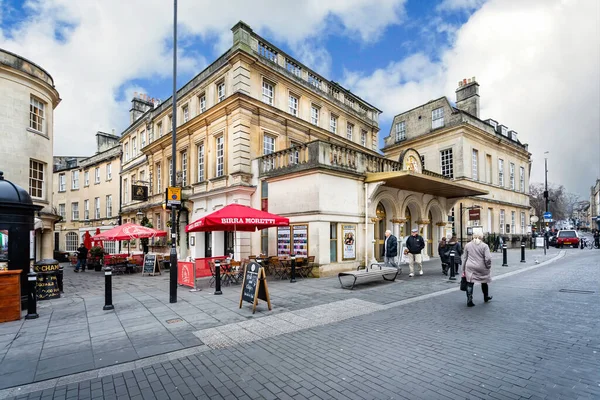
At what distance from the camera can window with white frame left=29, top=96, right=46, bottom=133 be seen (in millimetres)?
16225

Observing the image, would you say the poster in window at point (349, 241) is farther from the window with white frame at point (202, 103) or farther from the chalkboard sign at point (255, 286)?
the window with white frame at point (202, 103)

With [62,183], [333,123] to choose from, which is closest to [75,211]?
[62,183]

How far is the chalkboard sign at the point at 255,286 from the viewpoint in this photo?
7340 mm

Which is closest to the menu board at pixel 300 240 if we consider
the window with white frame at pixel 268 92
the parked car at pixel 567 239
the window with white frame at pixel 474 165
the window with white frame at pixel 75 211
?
the window with white frame at pixel 268 92

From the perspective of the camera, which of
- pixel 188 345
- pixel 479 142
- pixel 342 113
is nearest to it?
pixel 188 345

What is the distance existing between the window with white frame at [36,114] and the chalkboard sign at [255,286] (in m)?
16.1

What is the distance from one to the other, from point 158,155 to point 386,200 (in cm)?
1737


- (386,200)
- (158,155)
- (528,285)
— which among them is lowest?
(528,285)

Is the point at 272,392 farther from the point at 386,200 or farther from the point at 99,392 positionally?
the point at 386,200

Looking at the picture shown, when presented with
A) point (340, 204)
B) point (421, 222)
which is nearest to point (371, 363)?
point (340, 204)

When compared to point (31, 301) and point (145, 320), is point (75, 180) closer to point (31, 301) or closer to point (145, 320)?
point (31, 301)

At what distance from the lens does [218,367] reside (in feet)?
14.6

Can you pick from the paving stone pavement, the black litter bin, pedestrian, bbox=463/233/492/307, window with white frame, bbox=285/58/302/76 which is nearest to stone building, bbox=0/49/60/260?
the black litter bin

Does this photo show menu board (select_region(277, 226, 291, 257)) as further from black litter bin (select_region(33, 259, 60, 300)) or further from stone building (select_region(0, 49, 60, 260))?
stone building (select_region(0, 49, 60, 260))
